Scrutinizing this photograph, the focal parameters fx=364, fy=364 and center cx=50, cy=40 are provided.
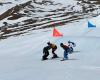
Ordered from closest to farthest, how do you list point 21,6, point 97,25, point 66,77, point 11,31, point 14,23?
point 66,77 → point 97,25 → point 11,31 → point 14,23 → point 21,6

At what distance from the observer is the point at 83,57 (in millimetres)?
27359

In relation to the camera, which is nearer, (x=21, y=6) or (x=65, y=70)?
(x=65, y=70)

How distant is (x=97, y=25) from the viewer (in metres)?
52.4

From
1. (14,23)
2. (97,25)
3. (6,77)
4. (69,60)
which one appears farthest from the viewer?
(14,23)

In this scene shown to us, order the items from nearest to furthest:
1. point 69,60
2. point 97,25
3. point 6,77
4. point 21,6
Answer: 1. point 6,77
2. point 69,60
3. point 97,25
4. point 21,6

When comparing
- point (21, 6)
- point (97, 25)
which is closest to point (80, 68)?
point (97, 25)

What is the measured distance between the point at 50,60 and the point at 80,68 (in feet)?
16.8

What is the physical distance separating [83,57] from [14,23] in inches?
1899

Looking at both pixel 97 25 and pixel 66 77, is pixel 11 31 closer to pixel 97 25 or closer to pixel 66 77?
pixel 97 25

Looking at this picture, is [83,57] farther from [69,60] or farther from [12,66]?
[12,66]

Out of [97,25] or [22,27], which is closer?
[97,25]

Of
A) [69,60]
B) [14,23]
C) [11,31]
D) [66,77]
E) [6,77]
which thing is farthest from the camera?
[14,23]

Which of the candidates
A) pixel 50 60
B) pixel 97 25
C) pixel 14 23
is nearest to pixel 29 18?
pixel 14 23

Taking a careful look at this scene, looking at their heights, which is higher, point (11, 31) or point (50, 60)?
point (50, 60)
